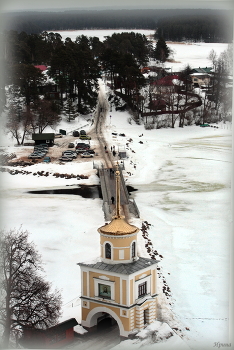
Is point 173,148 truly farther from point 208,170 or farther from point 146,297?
point 146,297

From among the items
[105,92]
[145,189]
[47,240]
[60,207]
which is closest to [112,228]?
[47,240]

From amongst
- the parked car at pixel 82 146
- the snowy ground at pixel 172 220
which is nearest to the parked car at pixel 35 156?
the snowy ground at pixel 172 220

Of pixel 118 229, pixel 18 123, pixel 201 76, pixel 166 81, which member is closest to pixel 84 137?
pixel 18 123

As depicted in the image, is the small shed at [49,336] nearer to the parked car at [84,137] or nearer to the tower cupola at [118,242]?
the tower cupola at [118,242]

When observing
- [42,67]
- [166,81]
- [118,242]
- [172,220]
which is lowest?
[172,220]

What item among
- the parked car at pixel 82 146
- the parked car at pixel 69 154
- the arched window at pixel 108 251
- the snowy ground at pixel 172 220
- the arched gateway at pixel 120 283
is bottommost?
the snowy ground at pixel 172 220

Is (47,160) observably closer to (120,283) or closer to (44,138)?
(44,138)
